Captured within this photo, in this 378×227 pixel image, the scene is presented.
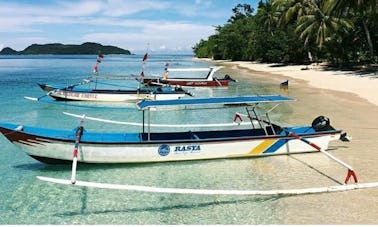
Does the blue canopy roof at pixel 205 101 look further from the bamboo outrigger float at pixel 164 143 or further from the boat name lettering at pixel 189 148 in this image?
the boat name lettering at pixel 189 148

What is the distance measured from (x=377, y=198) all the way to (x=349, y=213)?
1.19 meters

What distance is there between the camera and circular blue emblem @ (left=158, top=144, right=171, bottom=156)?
11258mm

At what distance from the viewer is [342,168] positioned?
11469 mm

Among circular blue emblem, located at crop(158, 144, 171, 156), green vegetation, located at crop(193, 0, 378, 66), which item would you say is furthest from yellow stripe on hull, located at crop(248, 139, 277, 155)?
green vegetation, located at crop(193, 0, 378, 66)

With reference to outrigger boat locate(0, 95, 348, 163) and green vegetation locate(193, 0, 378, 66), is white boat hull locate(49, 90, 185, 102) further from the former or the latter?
green vegetation locate(193, 0, 378, 66)

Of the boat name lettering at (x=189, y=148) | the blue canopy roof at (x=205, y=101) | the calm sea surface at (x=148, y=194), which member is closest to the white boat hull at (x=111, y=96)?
the calm sea surface at (x=148, y=194)

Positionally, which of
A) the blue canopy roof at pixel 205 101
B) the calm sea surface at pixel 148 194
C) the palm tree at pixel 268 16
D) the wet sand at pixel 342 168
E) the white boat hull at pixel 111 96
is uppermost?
the palm tree at pixel 268 16

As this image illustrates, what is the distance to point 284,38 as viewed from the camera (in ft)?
207

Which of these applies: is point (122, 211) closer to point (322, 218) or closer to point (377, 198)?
point (322, 218)

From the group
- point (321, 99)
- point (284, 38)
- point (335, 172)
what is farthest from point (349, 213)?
point (284, 38)

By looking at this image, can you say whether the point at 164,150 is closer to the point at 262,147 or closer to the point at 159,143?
the point at 159,143

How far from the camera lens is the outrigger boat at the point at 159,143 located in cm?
1078

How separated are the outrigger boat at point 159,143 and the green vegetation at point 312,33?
24.7 metres

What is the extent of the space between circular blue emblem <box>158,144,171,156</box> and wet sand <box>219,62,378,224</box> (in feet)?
11.0
